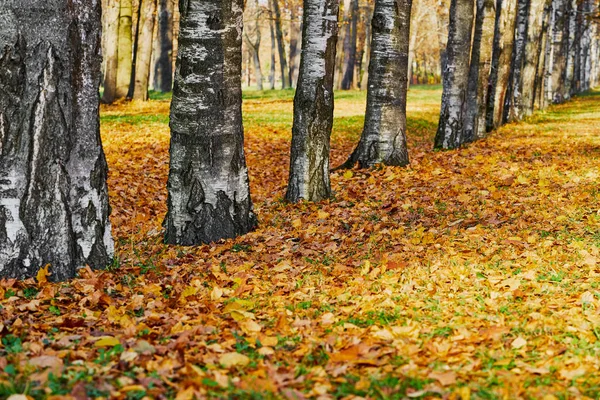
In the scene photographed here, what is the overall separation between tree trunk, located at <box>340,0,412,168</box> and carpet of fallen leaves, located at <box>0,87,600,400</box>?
1.54 m

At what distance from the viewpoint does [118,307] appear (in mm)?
5262

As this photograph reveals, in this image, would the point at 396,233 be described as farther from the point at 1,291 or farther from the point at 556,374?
the point at 1,291

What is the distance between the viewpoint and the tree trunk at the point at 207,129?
23.4ft

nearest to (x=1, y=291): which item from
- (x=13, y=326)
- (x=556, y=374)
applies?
(x=13, y=326)

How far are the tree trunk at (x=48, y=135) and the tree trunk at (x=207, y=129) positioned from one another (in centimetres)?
135

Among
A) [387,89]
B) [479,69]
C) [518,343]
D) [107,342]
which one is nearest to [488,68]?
[479,69]

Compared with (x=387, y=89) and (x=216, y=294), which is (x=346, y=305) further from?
(x=387, y=89)

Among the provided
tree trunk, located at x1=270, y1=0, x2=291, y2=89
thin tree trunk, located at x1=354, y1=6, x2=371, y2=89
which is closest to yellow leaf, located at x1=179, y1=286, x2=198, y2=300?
thin tree trunk, located at x1=354, y1=6, x2=371, y2=89

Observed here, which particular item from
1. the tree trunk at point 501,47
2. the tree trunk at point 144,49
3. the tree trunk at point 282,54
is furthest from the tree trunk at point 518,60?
the tree trunk at point 282,54

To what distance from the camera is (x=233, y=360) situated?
13.6ft

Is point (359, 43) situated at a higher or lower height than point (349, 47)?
higher

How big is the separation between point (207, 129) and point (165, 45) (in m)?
26.6

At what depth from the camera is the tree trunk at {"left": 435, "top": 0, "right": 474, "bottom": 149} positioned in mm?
14578

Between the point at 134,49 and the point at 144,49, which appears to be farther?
the point at 144,49
